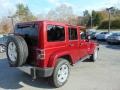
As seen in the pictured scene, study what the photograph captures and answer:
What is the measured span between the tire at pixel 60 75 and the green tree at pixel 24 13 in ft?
160

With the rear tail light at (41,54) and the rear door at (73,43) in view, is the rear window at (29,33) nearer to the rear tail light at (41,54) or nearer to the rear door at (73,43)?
the rear tail light at (41,54)

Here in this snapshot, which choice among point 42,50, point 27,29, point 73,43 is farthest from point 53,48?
point 73,43

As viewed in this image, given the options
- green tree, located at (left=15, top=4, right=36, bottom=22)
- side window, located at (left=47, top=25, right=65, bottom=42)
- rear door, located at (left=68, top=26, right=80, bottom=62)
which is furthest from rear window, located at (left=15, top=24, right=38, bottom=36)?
green tree, located at (left=15, top=4, right=36, bottom=22)

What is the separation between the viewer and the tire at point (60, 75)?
6.27 meters

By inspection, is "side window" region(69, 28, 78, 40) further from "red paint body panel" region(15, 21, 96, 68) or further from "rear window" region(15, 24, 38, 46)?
"rear window" region(15, 24, 38, 46)

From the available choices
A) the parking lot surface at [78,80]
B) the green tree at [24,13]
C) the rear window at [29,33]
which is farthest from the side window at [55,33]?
→ the green tree at [24,13]

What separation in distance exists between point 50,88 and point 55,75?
0.46 metres

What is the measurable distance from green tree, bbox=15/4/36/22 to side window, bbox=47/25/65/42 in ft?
159

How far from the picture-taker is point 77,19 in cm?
6519

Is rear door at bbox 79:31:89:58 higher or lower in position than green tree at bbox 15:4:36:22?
lower

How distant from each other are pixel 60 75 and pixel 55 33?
51.2 inches

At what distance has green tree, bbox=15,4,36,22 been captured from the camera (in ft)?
182

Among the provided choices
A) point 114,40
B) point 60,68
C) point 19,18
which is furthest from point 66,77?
point 19,18

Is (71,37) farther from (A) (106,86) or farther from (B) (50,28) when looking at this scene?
(A) (106,86)
